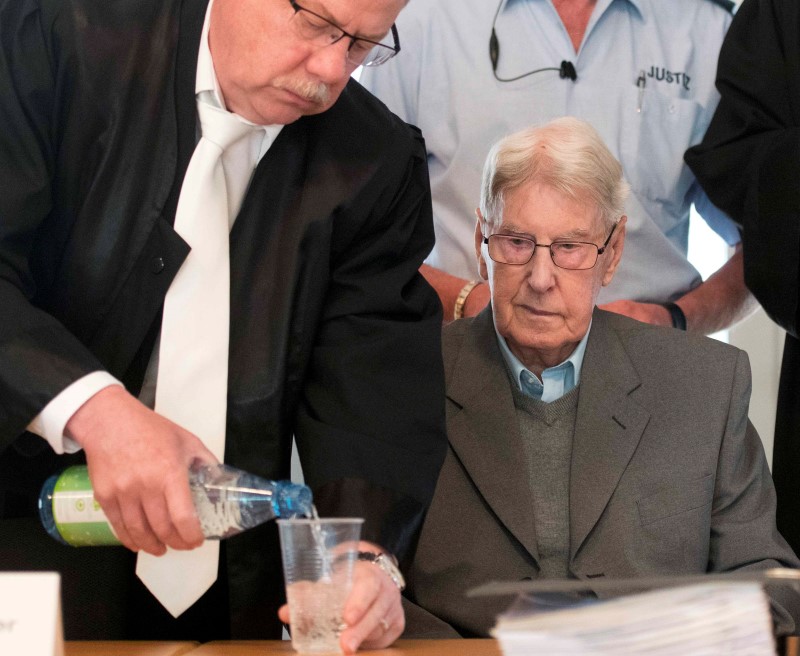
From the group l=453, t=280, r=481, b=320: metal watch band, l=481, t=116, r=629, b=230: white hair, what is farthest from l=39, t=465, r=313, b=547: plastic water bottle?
l=453, t=280, r=481, b=320: metal watch band

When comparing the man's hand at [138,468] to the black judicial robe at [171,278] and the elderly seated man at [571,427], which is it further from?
the elderly seated man at [571,427]

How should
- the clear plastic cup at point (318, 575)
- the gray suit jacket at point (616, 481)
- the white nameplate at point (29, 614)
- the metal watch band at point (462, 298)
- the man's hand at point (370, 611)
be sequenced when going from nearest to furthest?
1. the white nameplate at point (29, 614)
2. the clear plastic cup at point (318, 575)
3. the man's hand at point (370, 611)
4. the gray suit jacket at point (616, 481)
5. the metal watch band at point (462, 298)

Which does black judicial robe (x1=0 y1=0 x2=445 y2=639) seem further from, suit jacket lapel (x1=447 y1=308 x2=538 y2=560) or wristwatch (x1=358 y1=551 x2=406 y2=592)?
suit jacket lapel (x1=447 y1=308 x2=538 y2=560)

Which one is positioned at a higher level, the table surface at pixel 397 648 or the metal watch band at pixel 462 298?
the metal watch band at pixel 462 298

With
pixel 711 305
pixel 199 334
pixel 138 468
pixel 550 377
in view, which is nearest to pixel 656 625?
pixel 138 468

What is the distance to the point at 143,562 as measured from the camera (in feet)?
6.07

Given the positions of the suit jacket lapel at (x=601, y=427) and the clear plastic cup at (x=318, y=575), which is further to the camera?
the suit jacket lapel at (x=601, y=427)

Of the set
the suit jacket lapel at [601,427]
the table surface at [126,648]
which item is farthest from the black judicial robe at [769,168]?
the table surface at [126,648]

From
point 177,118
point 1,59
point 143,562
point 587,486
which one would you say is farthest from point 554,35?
point 143,562

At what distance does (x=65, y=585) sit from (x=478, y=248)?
1.31 metres

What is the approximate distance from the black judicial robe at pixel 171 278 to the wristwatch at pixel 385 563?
33 mm

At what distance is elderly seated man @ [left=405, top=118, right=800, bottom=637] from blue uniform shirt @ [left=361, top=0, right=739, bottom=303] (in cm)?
34

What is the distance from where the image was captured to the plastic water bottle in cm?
167

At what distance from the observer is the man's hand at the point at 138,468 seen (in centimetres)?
156
